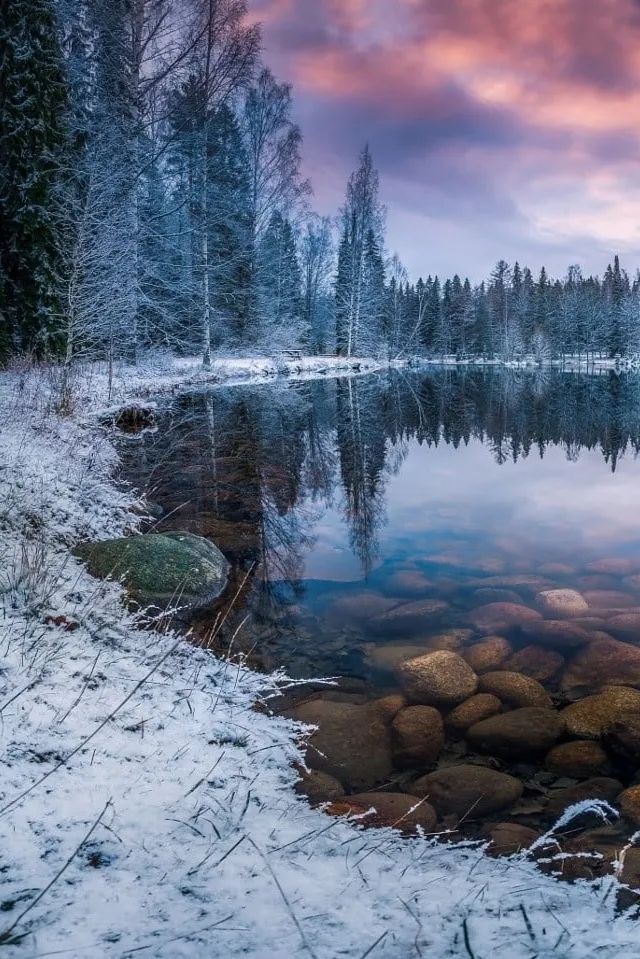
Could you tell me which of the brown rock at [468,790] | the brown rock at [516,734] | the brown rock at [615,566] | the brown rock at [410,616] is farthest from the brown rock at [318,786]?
the brown rock at [615,566]

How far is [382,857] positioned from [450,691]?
1.98 m

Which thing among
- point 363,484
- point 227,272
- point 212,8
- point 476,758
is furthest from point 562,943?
point 227,272

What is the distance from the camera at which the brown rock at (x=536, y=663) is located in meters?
4.43

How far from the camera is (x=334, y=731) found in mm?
3484

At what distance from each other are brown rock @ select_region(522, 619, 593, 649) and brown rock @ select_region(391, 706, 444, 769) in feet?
5.32

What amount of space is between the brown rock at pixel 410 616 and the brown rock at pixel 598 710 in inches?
60.2

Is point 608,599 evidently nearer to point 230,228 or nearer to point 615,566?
point 615,566

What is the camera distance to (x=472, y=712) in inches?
149

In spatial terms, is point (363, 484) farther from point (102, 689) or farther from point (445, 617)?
point (102, 689)

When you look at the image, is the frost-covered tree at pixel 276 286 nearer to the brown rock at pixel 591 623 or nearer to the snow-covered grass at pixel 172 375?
the snow-covered grass at pixel 172 375

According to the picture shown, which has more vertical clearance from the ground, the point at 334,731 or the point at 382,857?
the point at 382,857

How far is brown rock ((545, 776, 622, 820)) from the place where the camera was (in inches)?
116

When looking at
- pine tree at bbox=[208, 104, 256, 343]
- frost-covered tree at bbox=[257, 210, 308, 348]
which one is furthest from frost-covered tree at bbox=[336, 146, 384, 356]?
pine tree at bbox=[208, 104, 256, 343]

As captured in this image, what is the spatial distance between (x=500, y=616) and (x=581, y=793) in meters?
2.27
